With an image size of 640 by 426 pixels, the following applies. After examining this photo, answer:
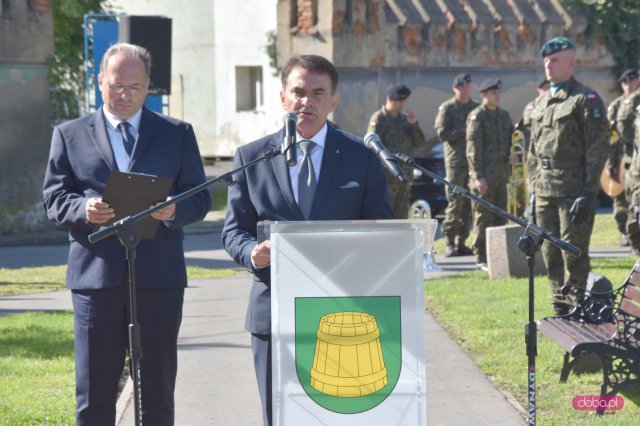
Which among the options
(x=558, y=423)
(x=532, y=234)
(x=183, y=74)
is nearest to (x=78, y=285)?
(x=532, y=234)

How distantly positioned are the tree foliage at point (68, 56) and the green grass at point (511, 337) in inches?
→ 446

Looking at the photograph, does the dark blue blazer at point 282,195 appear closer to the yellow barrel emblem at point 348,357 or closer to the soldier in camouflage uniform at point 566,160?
the yellow barrel emblem at point 348,357

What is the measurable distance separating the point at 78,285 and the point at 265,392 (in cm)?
102

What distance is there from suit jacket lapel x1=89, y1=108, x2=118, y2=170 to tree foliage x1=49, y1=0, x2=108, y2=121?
1683 centimetres

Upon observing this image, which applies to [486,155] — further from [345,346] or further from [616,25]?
[616,25]

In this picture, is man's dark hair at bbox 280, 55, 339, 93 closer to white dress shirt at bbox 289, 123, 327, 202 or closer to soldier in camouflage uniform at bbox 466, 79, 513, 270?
white dress shirt at bbox 289, 123, 327, 202

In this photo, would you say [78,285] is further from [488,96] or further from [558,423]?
[488,96]

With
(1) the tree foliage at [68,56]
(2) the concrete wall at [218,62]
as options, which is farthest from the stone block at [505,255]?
(2) the concrete wall at [218,62]

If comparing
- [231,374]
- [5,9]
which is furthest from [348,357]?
[5,9]

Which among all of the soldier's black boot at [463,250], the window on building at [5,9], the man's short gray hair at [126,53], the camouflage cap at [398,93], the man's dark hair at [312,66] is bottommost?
the soldier's black boot at [463,250]

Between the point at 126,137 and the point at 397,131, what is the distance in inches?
411

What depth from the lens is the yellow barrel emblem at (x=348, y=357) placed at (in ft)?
14.8

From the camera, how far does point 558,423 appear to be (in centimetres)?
708

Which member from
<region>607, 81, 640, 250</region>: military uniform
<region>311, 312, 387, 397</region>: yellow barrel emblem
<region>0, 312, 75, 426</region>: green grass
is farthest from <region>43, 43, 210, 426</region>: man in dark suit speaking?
<region>607, 81, 640, 250</region>: military uniform
